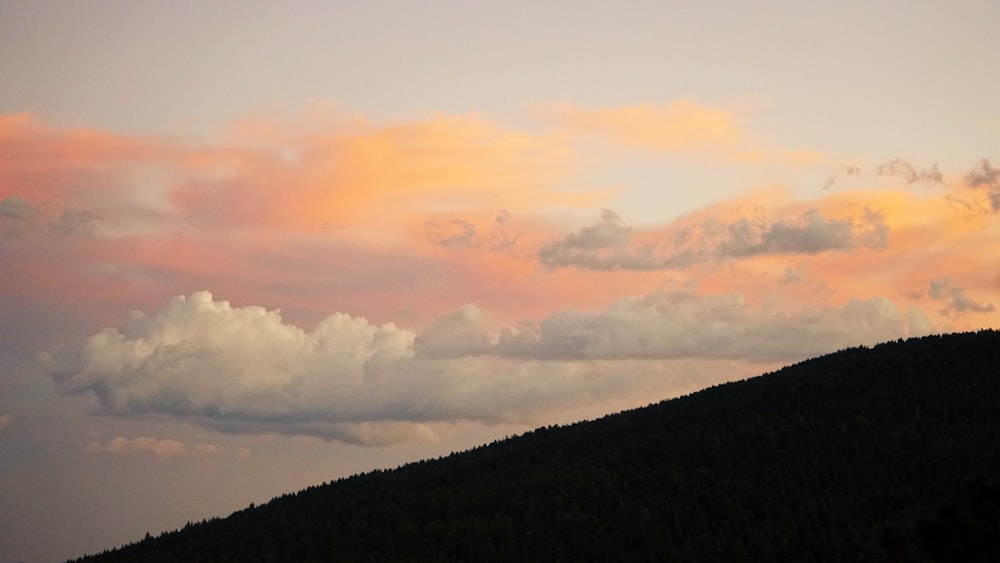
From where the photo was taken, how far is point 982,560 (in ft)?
262

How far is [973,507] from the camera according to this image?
272ft

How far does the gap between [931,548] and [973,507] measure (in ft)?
15.3

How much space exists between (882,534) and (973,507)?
7.41 metres

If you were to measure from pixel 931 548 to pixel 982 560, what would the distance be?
4.24 metres

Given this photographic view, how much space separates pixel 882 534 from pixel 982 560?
24.3ft

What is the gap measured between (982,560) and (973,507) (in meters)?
4.67

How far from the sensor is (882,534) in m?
83.7

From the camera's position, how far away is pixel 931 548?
273 ft
